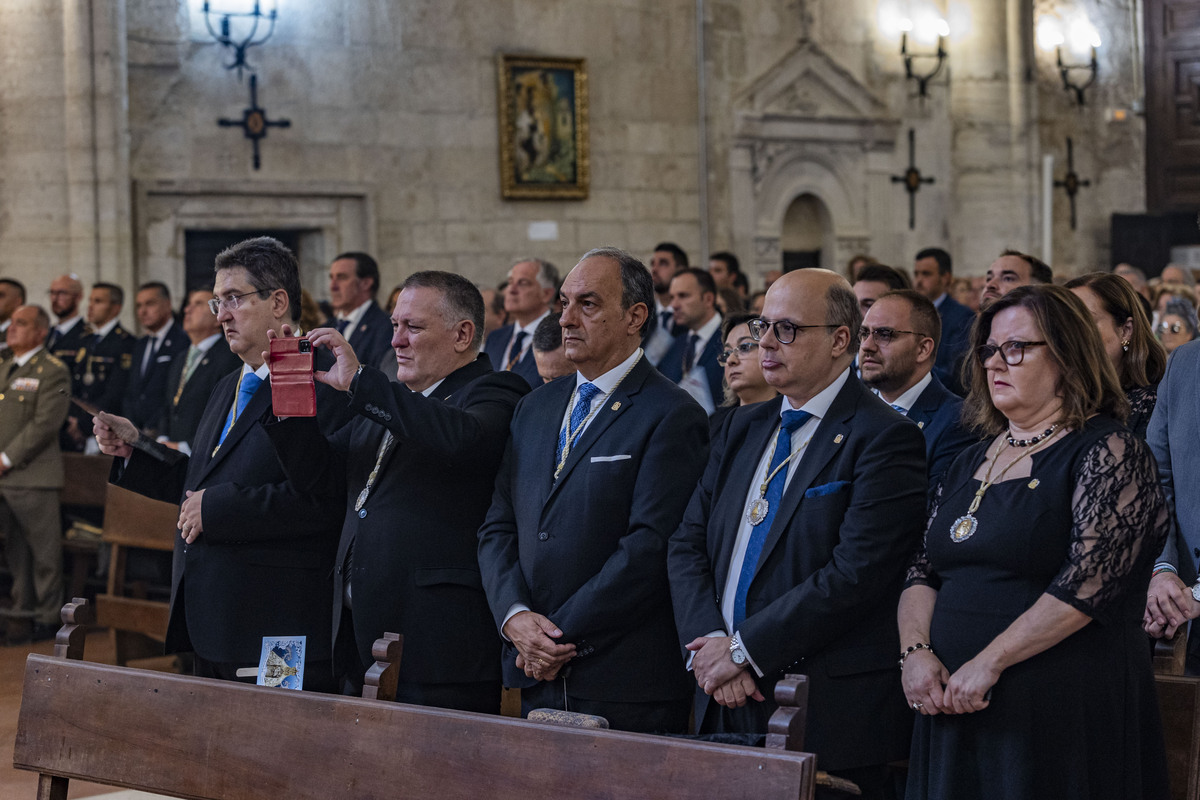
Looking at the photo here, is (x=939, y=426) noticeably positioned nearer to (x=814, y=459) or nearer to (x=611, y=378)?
(x=814, y=459)

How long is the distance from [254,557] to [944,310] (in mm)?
4623

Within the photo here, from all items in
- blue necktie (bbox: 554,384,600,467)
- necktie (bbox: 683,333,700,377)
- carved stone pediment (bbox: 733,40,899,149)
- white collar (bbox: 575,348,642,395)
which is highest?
carved stone pediment (bbox: 733,40,899,149)

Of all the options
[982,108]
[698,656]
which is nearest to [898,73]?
[982,108]

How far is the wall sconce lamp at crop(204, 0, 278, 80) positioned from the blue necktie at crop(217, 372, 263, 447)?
681cm

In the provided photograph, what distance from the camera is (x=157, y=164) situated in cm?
976

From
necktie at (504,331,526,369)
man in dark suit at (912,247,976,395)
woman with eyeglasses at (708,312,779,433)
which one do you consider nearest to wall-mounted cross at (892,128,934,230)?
man in dark suit at (912,247,976,395)

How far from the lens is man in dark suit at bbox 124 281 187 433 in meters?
7.82

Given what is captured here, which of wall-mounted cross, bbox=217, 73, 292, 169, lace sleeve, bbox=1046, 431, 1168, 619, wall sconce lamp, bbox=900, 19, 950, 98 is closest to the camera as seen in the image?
lace sleeve, bbox=1046, 431, 1168, 619

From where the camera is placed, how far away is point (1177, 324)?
20.6 feet

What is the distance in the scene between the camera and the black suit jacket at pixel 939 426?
3385mm

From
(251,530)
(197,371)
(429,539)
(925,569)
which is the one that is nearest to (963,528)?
(925,569)

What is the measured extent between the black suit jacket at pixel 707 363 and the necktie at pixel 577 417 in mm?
2627

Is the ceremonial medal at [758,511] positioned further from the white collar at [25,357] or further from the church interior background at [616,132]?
the church interior background at [616,132]

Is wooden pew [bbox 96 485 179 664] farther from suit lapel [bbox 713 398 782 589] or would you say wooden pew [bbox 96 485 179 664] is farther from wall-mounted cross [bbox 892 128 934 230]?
wall-mounted cross [bbox 892 128 934 230]
